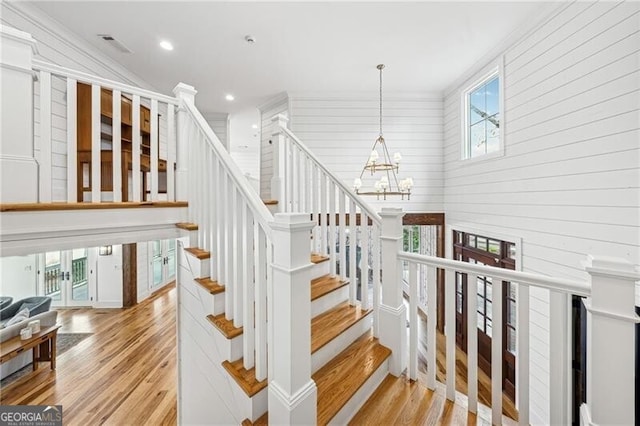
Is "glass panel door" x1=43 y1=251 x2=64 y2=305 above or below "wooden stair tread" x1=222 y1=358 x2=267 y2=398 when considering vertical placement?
below

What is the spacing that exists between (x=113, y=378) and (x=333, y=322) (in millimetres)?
3476

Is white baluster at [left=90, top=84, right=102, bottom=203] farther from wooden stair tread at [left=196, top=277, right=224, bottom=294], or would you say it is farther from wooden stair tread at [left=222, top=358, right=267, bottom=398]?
wooden stair tread at [left=222, top=358, right=267, bottom=398]

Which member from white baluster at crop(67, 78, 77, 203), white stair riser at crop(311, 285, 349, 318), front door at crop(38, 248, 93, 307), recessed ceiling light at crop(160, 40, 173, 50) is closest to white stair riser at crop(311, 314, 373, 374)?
white stair riser at crop(311, 285, 349, 318)

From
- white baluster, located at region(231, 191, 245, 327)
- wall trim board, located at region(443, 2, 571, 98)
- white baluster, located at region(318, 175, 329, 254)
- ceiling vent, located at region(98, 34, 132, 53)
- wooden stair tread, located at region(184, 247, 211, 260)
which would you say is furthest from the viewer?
ceiling vent, located at region(98, 34, 132, 53)

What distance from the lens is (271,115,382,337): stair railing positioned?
202 centimetres

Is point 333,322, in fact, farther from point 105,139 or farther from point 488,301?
point 105,139

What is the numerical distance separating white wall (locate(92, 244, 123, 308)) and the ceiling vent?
3.87m

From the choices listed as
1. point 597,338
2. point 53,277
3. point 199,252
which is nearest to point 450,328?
point 597,338

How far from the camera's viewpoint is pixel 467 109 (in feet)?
13.5

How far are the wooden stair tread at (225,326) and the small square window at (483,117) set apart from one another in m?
3.61

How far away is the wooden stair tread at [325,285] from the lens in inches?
78.3

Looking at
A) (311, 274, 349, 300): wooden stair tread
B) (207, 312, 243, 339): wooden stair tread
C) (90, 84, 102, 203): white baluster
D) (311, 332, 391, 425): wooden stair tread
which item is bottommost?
(311, 332, 391, 425): wooden stair tread

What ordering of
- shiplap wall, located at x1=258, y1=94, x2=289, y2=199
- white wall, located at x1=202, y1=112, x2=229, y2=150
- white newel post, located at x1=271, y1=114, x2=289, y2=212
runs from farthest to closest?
1. white wall, located at x1=202, y1=112, x2=229, y2=150
2. shiplap wall, located at x1=258, y1=94, x2=289, y2=199
3. white newel post, located at x1=271, y1=114, x2=289, y2=212

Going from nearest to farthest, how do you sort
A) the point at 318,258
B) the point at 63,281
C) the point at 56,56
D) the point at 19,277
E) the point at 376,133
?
the point at 318,258 < the point at 56,56 < the point at 376,133 < the point at 19,277 < the point at 63,281
